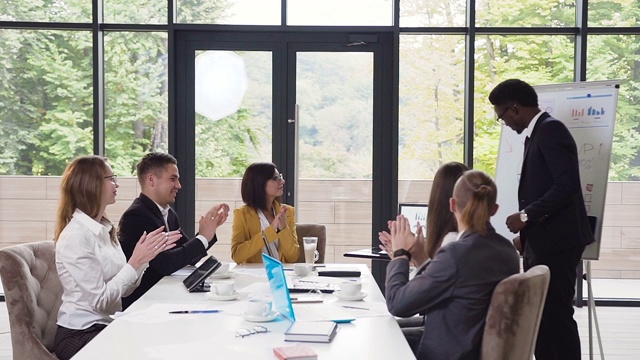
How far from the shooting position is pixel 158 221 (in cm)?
377

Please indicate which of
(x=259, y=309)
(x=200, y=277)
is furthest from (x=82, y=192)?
(x=259, y=309)

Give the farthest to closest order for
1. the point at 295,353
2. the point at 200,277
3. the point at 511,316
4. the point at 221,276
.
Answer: the point at 221,276
the point at 200,277
the point at 511,316
the point at 295,353

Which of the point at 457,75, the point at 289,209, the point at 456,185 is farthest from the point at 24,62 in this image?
the point at 456,185

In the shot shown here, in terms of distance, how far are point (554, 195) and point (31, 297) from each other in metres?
2.42

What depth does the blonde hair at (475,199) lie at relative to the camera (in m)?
2.58

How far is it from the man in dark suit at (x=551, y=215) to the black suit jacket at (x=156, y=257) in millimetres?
1592

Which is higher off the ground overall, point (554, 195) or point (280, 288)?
point (554, 195)

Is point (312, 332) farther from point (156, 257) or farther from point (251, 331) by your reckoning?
point (156, 257)

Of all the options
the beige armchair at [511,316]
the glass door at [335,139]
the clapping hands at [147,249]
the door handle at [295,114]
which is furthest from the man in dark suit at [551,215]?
the door handle at [295,114]

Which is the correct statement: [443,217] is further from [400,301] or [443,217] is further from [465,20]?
[465,20]

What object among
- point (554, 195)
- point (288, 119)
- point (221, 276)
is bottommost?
point (221, 276)

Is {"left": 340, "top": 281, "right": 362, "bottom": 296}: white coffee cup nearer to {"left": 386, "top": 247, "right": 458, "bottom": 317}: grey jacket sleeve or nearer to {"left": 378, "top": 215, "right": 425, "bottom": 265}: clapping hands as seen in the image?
{"left": 378, "top": 215, "right": 425, "bottom": 265}: clapping hands

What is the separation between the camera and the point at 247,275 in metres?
3.68

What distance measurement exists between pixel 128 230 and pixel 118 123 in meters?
2.91
